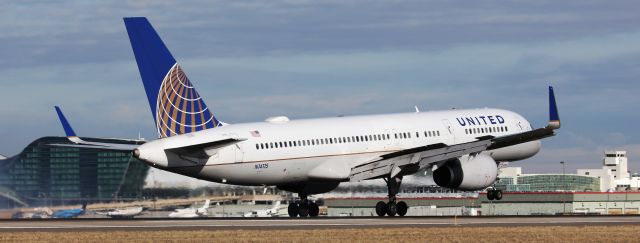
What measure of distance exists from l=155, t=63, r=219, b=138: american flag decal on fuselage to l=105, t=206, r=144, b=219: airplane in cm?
1268

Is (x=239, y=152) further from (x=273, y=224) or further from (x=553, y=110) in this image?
(x=553, y=110)

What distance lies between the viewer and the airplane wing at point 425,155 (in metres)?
69.1

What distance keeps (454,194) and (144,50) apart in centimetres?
5200

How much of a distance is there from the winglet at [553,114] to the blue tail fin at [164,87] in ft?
55.7

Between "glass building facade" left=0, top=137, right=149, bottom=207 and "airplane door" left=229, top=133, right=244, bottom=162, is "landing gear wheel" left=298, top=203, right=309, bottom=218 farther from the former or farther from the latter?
"glass building facade" left=0, top=137, right=149, bottom=207

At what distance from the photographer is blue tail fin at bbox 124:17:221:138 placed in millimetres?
65375

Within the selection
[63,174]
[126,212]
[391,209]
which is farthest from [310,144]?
[63,174]

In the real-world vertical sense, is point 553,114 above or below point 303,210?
above

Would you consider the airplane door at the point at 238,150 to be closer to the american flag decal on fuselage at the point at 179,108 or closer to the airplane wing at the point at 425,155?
the american flag decal on fuselage at the point at 179,108

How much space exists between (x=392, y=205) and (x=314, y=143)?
17.0 ft

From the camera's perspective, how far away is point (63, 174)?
84812 millimetres

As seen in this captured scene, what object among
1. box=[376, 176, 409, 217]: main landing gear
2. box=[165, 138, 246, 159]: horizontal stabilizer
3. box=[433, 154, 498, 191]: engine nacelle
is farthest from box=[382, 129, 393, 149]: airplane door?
box=[165, 138, 246, 159]: horizontal stabilizer

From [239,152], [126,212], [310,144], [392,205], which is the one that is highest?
[310,144]

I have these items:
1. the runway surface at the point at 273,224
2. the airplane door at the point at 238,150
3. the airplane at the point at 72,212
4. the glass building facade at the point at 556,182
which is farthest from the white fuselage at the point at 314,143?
the glass building facade at the point at 556,182
